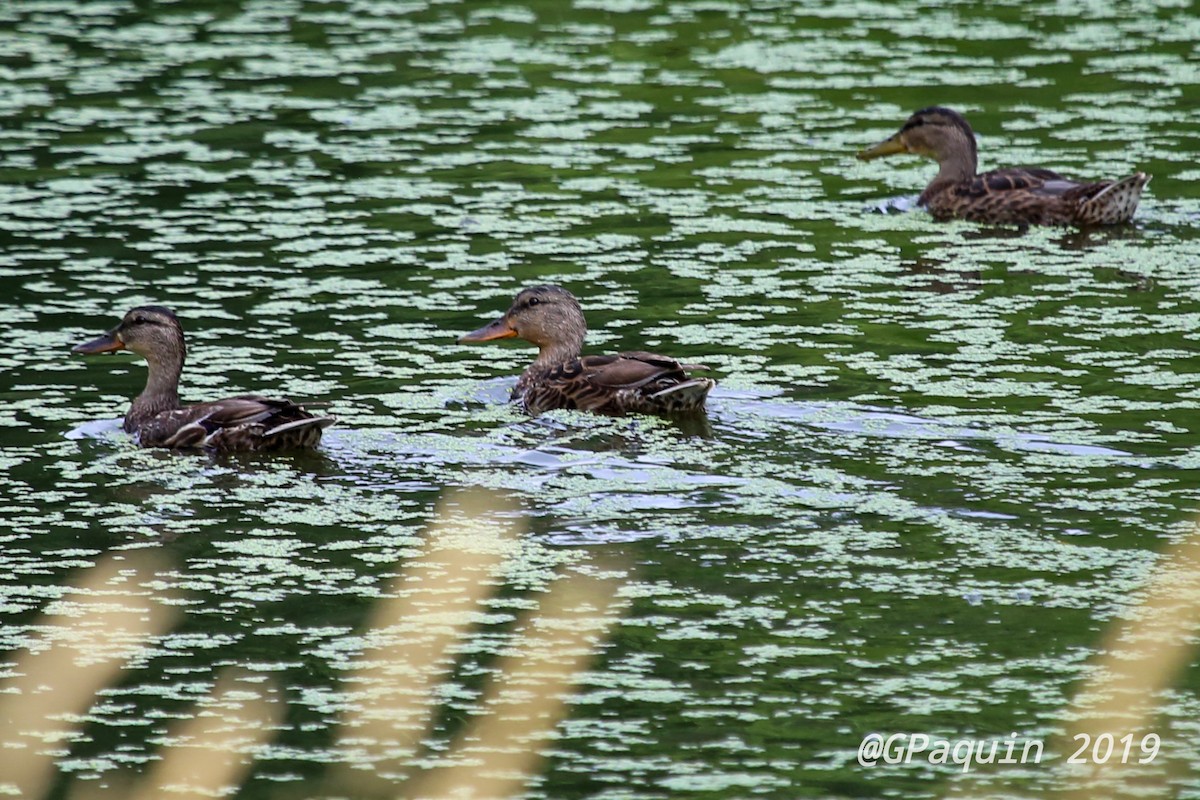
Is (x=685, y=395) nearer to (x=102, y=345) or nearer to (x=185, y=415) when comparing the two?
(x=185, y=415)

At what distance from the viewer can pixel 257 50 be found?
2361 cm

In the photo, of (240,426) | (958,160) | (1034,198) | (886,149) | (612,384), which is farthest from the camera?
(886,149)

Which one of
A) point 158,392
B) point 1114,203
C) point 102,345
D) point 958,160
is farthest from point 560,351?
point 958,160

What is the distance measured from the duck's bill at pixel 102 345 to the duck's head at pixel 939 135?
794cm

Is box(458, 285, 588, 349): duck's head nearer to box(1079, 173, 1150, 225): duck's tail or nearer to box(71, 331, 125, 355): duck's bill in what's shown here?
box(71, 331, 125, 355): duck's bill

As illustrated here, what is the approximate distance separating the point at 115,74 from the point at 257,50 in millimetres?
1925

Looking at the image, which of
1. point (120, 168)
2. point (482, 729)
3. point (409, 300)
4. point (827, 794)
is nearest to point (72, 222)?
point (120, 168)

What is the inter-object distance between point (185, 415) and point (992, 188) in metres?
7.72

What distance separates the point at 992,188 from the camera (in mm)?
16328

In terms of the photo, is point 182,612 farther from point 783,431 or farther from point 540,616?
point 783,431

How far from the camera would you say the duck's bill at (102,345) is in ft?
38.4

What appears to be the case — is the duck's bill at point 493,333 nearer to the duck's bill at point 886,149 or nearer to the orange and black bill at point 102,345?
the orange and black bill at point 102,345

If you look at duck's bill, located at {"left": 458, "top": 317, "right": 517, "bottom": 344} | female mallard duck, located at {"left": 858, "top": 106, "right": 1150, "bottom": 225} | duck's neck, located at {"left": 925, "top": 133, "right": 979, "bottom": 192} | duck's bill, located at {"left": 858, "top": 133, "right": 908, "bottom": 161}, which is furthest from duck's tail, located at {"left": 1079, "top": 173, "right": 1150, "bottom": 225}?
duck's bill, located at {"left": 458, "top": 317, "right": 517, "bottom": 344}

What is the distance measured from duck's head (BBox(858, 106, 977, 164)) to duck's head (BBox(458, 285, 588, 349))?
5.88 metres
